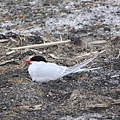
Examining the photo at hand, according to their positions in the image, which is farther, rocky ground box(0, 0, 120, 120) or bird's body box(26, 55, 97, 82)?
bird's body box(26, 55, 97, 82)

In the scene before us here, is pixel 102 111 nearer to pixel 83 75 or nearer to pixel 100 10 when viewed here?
pixel 83 75

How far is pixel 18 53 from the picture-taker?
6469 mm

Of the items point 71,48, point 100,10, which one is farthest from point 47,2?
point 71,48

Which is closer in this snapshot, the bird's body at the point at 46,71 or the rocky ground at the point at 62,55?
the rocky ground at the point at 62,55

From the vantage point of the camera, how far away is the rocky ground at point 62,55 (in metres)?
4.75

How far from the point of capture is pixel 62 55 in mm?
6363

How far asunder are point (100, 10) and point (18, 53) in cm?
243

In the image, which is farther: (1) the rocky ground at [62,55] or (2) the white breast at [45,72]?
(2) the white breast at [45,72]

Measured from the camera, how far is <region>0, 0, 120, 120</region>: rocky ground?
475 centimetres

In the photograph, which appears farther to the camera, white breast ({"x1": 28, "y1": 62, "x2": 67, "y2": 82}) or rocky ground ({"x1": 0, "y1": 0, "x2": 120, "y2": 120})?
white breast ({"x1": 28, "y1": 62, "x2": 67, "y2": 82})

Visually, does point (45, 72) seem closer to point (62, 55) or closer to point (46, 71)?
point (46, 71)

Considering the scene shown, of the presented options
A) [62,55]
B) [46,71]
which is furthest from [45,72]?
[62,55]

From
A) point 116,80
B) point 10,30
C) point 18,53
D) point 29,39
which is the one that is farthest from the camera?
point 10,30

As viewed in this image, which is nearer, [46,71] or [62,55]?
[46,71]
